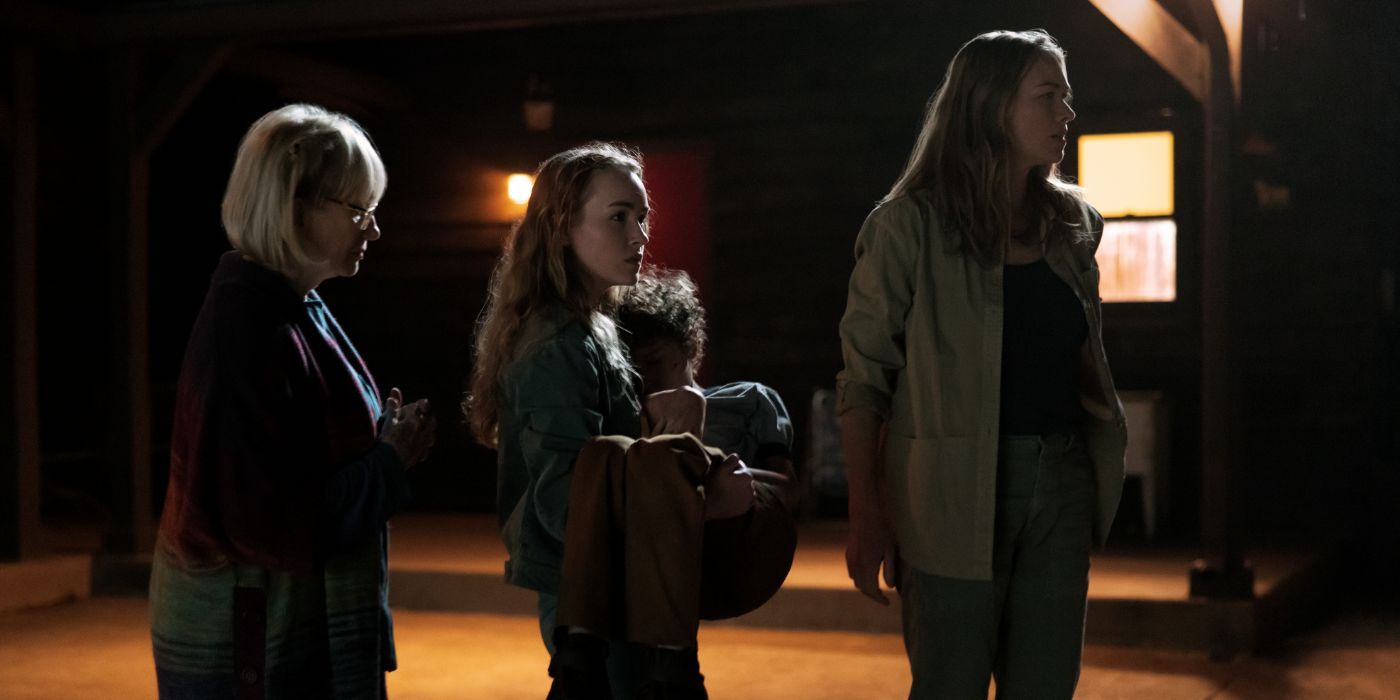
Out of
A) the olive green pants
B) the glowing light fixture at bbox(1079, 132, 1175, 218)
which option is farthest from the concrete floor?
the olive green pants

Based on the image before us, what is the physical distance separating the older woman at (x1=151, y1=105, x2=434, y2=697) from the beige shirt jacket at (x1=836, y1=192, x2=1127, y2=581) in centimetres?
75

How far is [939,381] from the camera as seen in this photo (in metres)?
2.41

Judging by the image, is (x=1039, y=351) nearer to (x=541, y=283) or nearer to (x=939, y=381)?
(x=939, y=381)

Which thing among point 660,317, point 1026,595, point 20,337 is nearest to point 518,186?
point 20,337

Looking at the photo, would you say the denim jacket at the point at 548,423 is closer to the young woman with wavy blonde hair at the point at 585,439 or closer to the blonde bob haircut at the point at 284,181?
the young woman with wavy blonde hair at the point at 585,439

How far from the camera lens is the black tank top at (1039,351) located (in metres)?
2.40

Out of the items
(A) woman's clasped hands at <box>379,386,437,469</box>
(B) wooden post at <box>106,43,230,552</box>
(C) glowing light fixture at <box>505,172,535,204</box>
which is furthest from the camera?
(C) glowing light fixture at <box>505,172,535,204</box>

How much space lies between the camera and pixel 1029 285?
2449 millimetres

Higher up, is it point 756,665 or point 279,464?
point 279,464

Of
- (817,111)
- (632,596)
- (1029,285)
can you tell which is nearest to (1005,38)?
(1029,285)

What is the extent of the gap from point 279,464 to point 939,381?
996 mm

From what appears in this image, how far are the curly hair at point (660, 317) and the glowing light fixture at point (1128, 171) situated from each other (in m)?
5.61

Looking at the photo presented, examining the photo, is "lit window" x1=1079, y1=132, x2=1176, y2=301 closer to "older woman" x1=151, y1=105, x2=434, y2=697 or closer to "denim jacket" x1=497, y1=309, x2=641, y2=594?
"denim jacket" x1=497, y1=309, x2=641, y2=594

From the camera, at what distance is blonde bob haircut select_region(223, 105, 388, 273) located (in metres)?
2.15
